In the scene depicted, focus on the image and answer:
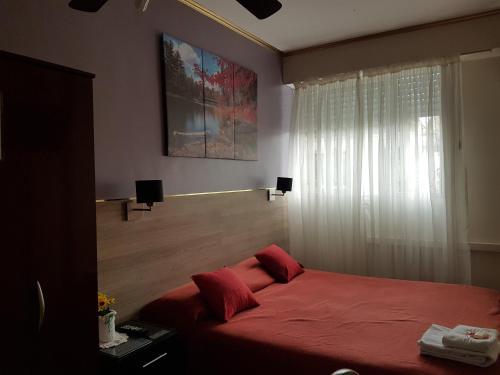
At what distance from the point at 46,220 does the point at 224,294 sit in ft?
4.46

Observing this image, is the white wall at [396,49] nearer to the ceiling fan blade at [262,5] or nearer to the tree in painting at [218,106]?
the tree in painting at [218,106]

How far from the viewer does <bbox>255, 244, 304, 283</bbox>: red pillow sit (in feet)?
11.2

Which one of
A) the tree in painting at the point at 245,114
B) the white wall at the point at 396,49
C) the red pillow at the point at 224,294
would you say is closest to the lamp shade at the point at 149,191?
the red pillow at the point at 224,294

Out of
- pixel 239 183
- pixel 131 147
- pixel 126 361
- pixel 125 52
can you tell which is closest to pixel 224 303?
pixel 126 361

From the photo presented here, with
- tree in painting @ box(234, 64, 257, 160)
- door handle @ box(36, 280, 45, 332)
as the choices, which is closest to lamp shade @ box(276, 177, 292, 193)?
tree in painting @ box(234, 64, 257, 160)

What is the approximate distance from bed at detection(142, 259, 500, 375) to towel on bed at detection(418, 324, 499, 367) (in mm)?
26

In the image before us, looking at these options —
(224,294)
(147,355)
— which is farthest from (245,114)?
(147,355)

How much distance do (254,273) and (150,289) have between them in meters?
0.93

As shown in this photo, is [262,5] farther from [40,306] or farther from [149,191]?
[40,306]

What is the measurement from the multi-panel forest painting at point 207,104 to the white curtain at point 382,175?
0.81 metres

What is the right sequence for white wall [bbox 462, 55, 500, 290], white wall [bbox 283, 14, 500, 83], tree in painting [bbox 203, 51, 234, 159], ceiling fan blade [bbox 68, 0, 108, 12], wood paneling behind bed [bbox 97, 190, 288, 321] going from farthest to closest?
white wall [bbox 462, 55, 500, 290]
white wall [bbox 283, 14, 500, 83]
tree in painting [bbox 203, 51, 234, 159]
wood paneling behind bed [bbox 97, 190, 288, 321]
ceiling fan blade [bbox 68, 0, 108, 12]

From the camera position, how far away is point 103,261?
7.70ft

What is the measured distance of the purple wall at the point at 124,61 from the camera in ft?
6.95

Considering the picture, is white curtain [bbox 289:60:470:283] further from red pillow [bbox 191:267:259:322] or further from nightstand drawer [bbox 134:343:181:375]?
nightstand drawer [bbox 134:343:181:375]
